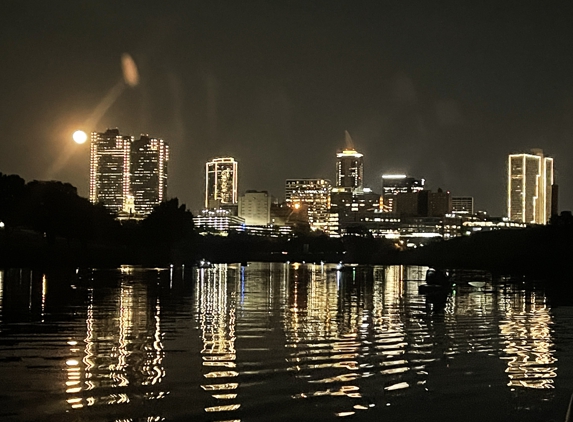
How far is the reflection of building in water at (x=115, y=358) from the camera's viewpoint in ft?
54.4

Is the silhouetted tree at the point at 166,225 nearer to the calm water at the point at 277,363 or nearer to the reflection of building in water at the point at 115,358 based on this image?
the calm water at the point at 277,363

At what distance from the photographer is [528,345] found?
2652 cm

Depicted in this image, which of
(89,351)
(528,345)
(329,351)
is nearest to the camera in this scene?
(89,351)

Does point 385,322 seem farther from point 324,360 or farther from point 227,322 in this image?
point 324,360

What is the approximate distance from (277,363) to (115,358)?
4.14 m

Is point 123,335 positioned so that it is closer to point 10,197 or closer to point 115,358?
point 115,358

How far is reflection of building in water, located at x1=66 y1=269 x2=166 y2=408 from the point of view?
54.4ft

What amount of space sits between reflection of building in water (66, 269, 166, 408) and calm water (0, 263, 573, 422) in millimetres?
44

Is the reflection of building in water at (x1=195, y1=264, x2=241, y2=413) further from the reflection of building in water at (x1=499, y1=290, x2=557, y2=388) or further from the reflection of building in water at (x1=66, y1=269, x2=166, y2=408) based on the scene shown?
the reflection of building in water at (x1=499, y1=290, x2=557, y2=388)

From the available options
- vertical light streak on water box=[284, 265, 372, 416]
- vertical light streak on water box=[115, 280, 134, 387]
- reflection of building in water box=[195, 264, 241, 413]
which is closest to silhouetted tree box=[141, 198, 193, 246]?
vertical light streak on water box=[115, 280, 134, 387]

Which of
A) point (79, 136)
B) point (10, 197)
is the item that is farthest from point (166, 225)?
point (79, 136)

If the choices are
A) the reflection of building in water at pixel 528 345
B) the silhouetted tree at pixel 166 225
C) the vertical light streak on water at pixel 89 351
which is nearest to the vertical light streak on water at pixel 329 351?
the reflection of building in water at pixel 528 345

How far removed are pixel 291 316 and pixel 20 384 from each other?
65.3 feet

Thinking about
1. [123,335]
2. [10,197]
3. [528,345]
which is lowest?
[528,345]
